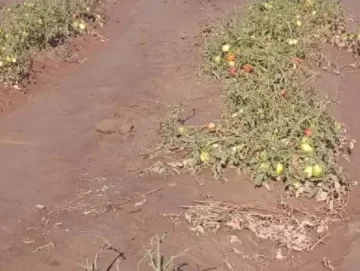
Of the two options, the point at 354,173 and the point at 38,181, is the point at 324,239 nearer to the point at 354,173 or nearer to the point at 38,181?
the point at 354,173

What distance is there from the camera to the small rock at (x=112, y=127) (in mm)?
5168

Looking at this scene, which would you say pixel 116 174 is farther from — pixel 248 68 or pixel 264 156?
pixel 248 68

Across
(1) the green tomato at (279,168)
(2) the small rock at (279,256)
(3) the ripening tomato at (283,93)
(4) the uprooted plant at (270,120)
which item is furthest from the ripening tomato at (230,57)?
(2) the small rock at (279,256)

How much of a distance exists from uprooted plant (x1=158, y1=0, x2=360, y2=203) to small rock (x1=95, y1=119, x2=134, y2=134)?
0.36 metres

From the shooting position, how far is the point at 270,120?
15.8 feet

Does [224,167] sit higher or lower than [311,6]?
lower

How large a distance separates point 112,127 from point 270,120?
1.34m

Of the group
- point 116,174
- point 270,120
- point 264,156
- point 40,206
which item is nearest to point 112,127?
point 116,174

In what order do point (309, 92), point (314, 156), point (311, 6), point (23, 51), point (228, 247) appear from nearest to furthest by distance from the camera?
point (228, 247), point (314, 156), point (309, 92), point (23, 51), point (311, 6)

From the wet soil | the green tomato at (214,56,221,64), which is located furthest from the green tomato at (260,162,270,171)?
the green tomato at (214,56,221,64)

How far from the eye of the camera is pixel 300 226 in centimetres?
409

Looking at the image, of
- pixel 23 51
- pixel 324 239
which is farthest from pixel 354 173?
pixel 23 51

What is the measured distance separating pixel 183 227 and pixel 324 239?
935 mm

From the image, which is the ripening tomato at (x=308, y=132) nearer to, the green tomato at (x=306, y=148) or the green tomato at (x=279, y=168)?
the green tomato at (x=306, y=148)
